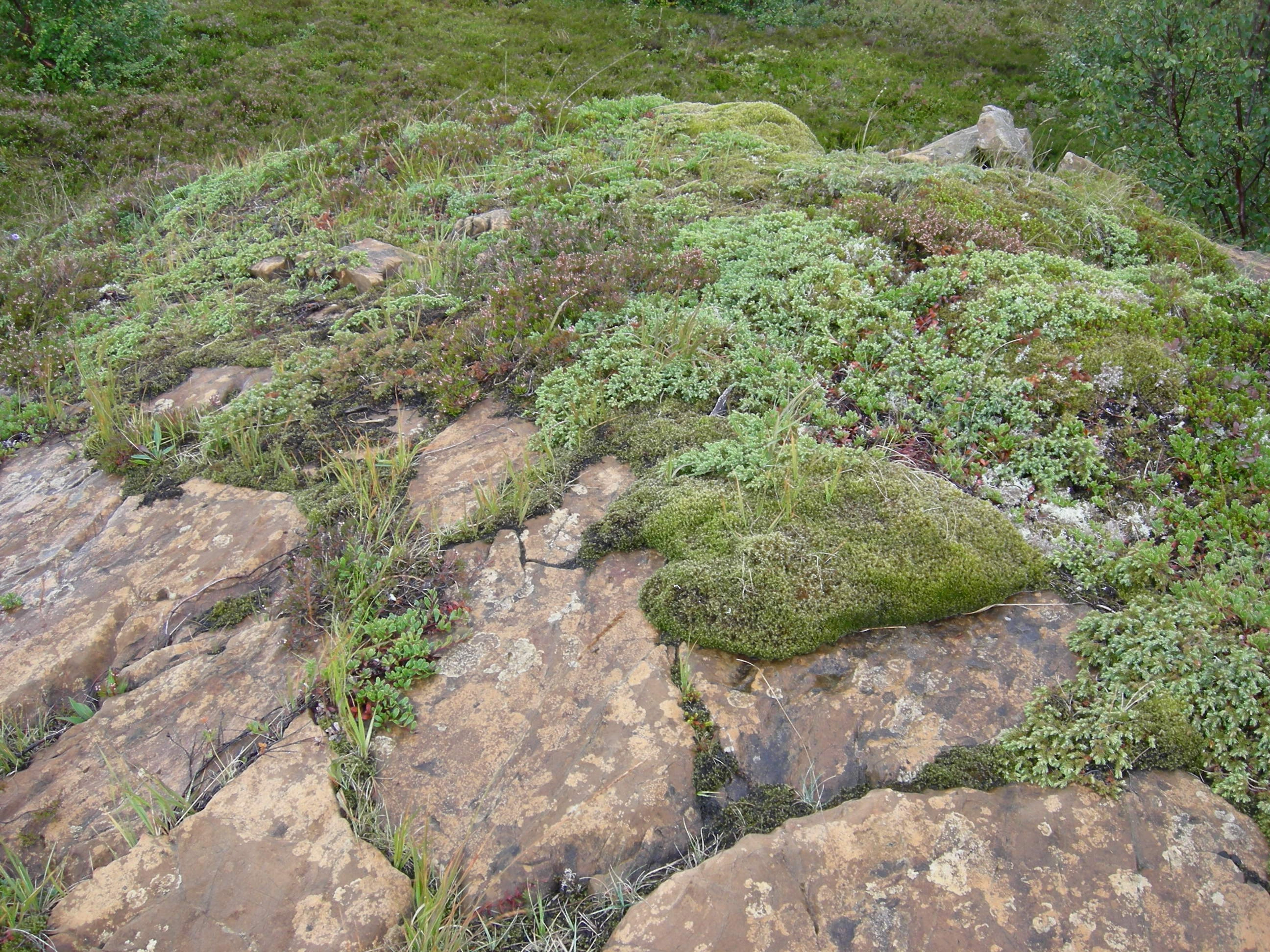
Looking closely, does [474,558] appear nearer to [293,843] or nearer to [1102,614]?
[293,843]

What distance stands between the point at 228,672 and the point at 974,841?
3548mm

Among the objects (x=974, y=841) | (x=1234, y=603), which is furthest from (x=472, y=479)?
(x=1234, y=603)

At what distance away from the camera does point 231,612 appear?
13.9ft

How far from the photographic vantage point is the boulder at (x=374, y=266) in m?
6.99

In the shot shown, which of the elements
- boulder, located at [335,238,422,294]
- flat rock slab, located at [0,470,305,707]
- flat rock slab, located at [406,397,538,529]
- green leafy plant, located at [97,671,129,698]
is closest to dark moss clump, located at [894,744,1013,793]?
flat rock slab, located at [406,397,538,529]

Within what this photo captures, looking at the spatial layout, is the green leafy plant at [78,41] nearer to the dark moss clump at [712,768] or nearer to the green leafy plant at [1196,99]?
the green leafy plant at [1196,99]

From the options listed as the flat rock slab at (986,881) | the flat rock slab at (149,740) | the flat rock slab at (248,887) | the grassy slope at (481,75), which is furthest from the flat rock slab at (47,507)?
the grassy slope at (481,75)

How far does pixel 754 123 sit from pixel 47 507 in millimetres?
8488

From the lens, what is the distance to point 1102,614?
146 inches

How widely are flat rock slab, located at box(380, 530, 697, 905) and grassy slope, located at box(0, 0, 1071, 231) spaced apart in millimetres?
9705

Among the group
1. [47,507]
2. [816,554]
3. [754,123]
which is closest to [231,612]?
[47,507]

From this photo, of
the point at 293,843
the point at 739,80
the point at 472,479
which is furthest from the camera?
the point at 739,80

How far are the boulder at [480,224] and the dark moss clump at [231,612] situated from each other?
4548mm

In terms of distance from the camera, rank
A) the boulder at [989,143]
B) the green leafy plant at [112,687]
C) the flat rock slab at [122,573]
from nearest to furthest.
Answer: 1. the green leafy plant at [112,687]
2. the flat rock slab at [122,573]
3. the boulder at [989,143]
